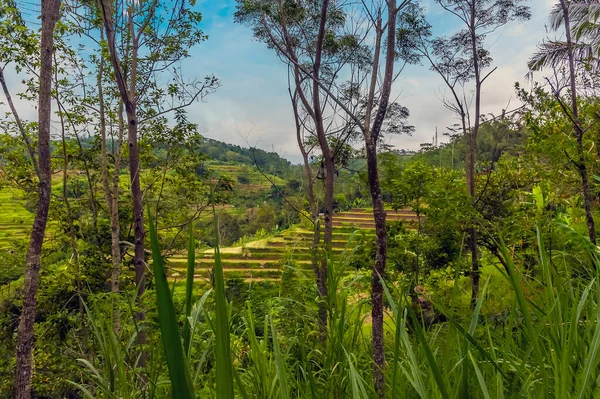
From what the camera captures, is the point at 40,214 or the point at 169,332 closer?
the point at 169,332

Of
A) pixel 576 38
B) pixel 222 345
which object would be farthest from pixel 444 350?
pixel 576 38

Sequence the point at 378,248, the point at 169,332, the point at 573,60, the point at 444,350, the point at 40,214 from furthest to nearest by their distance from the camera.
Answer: the point at 573,60
the point at 40,214
the point at 378,248
the point at 444,350
the point at 169,332

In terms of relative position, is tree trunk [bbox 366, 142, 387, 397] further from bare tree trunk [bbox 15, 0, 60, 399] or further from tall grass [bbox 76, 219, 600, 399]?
bare tree trunk [bbox 15, 0, 60, 399]

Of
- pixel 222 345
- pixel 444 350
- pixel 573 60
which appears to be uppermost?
pixel 573 60

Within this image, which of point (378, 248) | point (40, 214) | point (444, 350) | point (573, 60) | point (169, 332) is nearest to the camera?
point (169, 332)

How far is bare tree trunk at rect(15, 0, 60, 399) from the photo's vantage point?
295cm

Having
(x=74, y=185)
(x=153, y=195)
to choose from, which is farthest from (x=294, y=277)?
(x=74, y=185)

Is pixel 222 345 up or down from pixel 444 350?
up

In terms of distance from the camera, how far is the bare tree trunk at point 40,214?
295cm

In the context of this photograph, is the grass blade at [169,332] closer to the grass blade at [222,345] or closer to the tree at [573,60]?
the grass blade at [222,345]

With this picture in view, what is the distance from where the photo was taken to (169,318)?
265mm

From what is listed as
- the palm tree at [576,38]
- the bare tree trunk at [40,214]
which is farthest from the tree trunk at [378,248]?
the palm tree at [576,38]

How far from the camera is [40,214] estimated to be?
117 inches

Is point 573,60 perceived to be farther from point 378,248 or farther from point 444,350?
point 444,350
